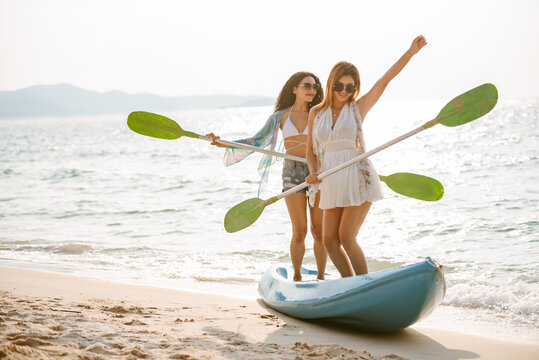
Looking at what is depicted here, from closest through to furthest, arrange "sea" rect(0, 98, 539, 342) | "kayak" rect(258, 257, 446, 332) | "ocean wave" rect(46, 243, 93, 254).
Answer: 1. "kayak" rect(258, 257, 446, 332)
2. "sea" rect(0, 98, 539, 342)
3. "ocean wave" rect(46, 243, 93, 254)

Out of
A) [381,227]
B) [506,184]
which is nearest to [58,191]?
[381,227]

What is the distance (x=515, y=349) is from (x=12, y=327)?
2.98 metres

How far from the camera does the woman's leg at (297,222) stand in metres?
4.48

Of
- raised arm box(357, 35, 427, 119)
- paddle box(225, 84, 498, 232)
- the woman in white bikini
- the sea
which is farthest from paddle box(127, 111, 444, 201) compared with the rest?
the sea

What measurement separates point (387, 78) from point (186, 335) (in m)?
1.98

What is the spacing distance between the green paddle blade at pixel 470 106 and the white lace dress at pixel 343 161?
60cm

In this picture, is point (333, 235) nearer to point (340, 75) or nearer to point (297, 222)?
point (297, 222)

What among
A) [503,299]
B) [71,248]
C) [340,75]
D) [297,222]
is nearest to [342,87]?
[340,75]

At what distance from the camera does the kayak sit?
11.4ft

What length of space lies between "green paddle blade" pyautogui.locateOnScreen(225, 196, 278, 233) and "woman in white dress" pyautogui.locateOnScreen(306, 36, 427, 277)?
2.98 feet

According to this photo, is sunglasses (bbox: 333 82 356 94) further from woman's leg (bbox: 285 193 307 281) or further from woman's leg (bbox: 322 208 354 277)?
woman's leg (bbox: 285 193 307 281)

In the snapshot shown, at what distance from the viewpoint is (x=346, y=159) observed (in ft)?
12.5

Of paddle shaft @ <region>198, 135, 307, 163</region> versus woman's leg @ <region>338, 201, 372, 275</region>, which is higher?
paddle shaft @ <region>198, 135, 307, 163</region>

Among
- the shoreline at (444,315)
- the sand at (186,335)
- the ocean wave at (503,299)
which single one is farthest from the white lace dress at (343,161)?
the ocean wave at (503,299)
